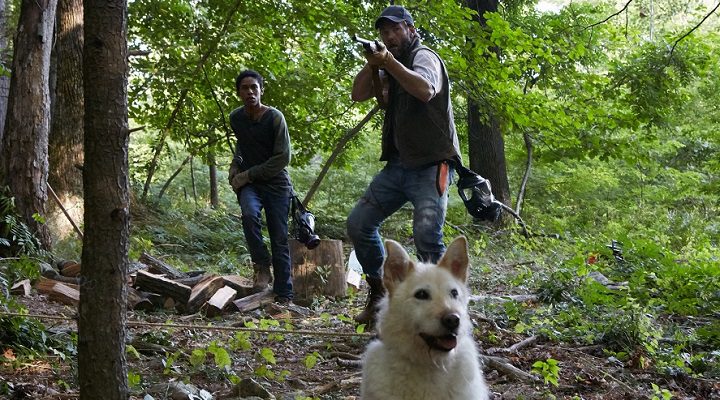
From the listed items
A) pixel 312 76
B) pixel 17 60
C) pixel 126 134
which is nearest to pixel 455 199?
pixel 312 76

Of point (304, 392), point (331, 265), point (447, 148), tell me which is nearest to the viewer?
point (304, 392)

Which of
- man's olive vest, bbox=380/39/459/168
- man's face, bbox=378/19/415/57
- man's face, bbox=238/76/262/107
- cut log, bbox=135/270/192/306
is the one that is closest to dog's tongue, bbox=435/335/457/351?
man's olive vest, bbox=380/39/459/168

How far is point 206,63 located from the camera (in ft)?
40.5

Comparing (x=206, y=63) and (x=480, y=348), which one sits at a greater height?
(x=206, y=63)

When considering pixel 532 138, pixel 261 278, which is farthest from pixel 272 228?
pixel 532 138

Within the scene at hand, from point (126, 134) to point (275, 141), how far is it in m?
5.15

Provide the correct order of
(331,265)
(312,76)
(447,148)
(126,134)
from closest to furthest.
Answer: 1. (126,134)
2. (447,148)
3. (331,265)
4. (312,76)

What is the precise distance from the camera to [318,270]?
8602 millimetres

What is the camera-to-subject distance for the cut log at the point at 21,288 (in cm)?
684

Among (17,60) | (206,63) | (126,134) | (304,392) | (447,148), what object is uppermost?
(206,63)

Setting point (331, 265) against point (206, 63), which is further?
point (206, 63)

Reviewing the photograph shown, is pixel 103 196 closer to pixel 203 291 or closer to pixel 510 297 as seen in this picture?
pixel 203 291

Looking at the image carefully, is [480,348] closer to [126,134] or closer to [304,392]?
[304,392]

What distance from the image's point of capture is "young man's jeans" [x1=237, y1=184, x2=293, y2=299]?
817 cm
